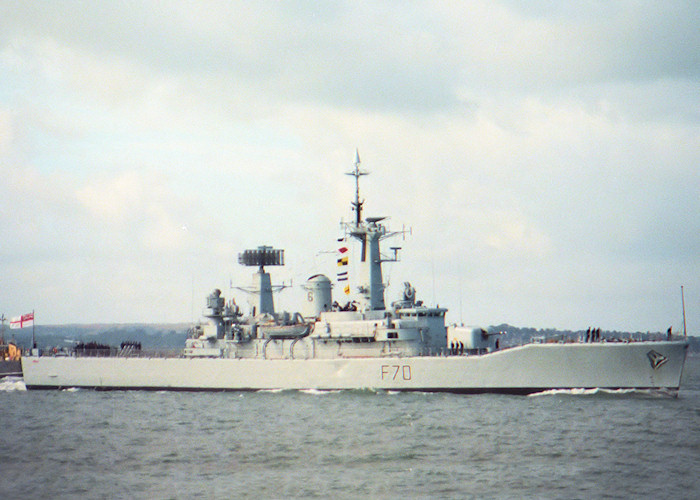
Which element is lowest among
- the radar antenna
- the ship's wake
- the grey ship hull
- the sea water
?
the sea water

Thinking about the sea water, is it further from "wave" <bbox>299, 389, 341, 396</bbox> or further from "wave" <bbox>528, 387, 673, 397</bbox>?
"wave" <bbox>299, 389, 341, 396</bbox>

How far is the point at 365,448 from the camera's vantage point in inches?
879

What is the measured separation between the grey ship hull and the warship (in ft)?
0.14

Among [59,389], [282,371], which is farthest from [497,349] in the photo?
[59,389]

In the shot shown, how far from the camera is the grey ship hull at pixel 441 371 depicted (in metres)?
30.9

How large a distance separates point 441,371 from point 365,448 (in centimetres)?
1144

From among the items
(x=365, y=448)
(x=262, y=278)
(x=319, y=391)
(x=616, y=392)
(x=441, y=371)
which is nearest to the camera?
(x=365, y=448)

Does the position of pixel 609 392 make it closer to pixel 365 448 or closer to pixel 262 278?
pixel 365 448

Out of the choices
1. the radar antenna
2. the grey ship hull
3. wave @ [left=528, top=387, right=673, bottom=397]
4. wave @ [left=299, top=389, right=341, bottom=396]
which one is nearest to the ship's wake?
wave @ [left=528, top=387, right=673, bottom=397]

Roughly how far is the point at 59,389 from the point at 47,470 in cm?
2533

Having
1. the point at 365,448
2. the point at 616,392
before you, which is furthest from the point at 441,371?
the point at 365,448

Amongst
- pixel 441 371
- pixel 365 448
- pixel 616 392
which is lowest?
pixel 365 448

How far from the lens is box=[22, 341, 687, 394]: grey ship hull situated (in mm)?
30859

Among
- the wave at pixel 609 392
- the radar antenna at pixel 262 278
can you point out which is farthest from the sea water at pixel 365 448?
the radar antenna at pixel 262 278
